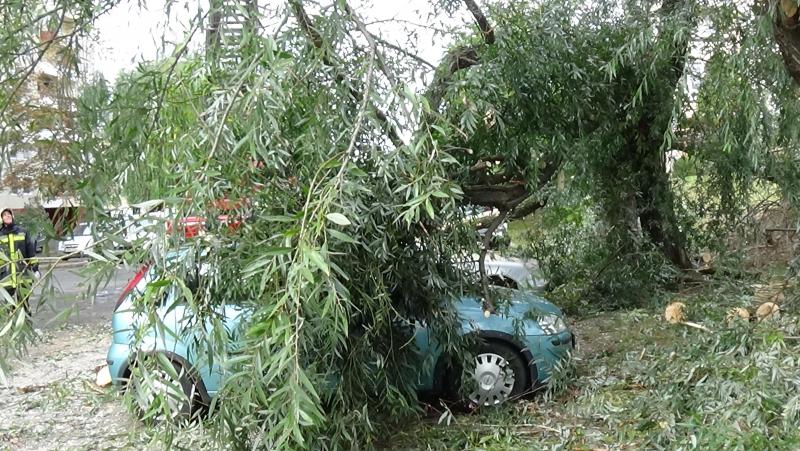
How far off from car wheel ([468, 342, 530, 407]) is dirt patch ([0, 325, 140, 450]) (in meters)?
2.55

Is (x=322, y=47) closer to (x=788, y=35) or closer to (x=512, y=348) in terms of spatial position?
(x=512, y=348)

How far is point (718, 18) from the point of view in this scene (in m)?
5.50

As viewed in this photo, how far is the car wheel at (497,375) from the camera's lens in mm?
5340

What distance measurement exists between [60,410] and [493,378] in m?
4.00

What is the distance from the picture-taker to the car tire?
5262 mm

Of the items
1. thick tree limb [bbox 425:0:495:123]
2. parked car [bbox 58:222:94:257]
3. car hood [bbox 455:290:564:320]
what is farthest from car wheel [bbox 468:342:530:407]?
parked car [bbox 58:222:94:257]

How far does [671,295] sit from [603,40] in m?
3.73

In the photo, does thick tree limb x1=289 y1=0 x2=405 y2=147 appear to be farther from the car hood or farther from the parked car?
the car hood

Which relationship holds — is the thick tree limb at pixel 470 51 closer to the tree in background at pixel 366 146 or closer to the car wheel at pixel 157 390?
the tree in background at pixel 366 146

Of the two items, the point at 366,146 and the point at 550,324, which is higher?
the point at 366,146

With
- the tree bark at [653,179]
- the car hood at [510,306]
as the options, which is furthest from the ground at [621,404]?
the tree bark at [653,179]

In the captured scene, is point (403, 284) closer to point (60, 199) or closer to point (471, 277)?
point (471, 277)

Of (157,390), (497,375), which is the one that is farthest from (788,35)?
(157,390)

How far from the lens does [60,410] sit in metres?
6.21
